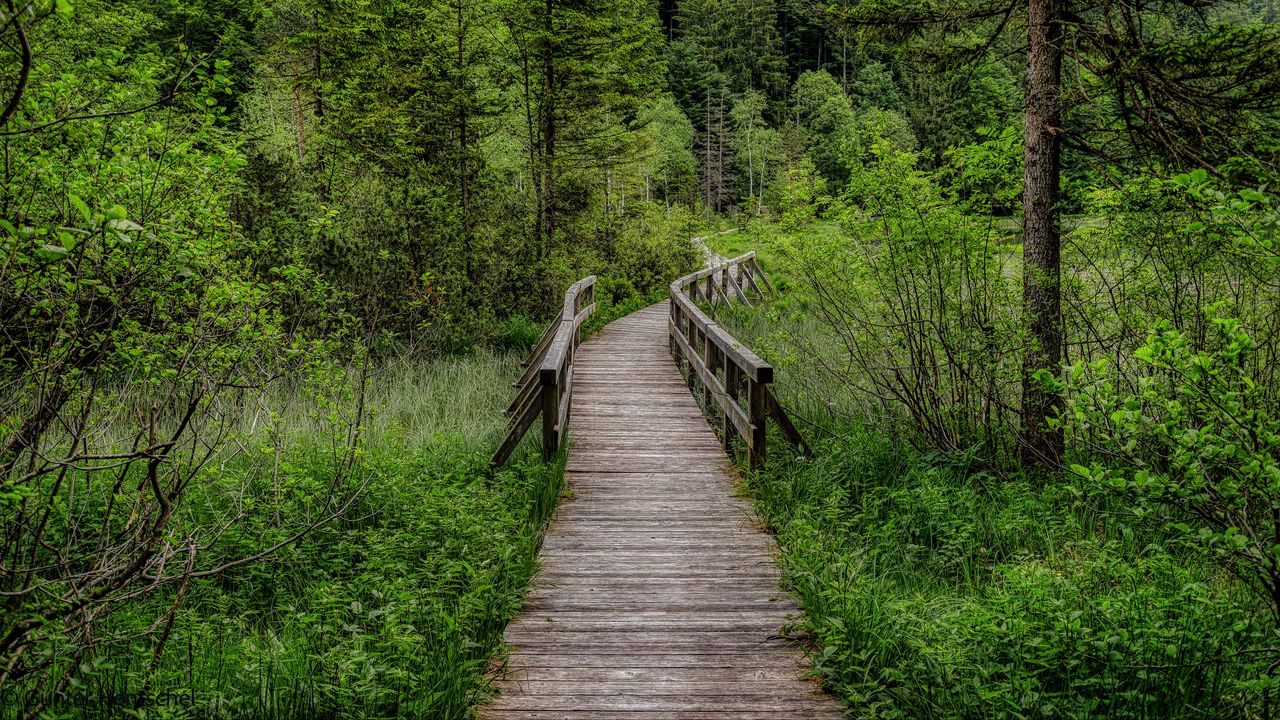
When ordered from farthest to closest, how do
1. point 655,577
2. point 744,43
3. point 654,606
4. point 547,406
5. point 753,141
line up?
point 744,43 → point 753,141 → point 547,406 → point 655,577 → point 654,606

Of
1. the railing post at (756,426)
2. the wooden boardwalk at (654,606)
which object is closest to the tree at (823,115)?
the railing post at (756,426)

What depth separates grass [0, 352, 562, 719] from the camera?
3.21 m

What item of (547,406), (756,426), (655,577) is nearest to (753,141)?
(756,426)

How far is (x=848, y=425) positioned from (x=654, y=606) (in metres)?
4.05

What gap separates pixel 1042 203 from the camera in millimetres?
6117

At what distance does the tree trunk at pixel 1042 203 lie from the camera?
19.6 feet

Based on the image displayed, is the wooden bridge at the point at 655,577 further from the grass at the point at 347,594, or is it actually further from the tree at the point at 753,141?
the tree at the point at 753,141

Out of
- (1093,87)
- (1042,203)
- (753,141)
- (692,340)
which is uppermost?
(753,141)

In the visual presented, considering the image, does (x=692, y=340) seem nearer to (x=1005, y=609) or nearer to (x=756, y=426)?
(x=756, y=426)

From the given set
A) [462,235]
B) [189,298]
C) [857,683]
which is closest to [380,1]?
[462,235]

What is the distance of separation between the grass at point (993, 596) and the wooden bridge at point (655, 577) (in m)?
0.31

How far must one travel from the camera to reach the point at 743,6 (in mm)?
70000

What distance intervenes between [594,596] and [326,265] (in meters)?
10.2

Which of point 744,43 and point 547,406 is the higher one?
point 744,43
